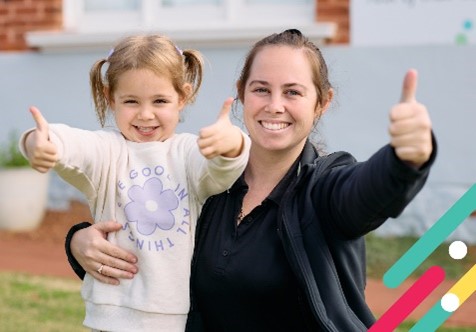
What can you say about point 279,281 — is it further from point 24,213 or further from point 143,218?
point 24,213

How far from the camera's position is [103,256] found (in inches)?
118

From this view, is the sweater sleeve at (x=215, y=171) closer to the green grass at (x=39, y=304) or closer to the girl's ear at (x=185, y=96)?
the girl's ear at (x=185, y=96)

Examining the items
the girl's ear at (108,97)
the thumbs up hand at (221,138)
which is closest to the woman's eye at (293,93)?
the thumbs up hand at (221,138)

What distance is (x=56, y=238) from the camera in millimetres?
8625

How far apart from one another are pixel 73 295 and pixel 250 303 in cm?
376

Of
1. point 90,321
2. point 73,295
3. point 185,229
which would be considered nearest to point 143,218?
point 185,229

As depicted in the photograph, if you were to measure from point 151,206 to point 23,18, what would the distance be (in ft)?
21.2

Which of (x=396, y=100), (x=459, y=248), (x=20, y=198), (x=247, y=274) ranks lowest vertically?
(x=20, y=198)

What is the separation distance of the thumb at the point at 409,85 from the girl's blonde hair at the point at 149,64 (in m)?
0.89

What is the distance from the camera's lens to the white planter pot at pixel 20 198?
8719 millimetres

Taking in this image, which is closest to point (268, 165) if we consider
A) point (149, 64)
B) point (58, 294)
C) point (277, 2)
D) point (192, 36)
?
Result: point (149, 64)

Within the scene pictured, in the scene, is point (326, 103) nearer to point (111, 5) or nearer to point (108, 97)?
point (108, 97)

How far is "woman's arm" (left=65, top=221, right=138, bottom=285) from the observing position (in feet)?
9.66

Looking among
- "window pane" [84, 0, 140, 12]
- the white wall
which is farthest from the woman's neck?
"window pane" [84, 0, 140, 12]
